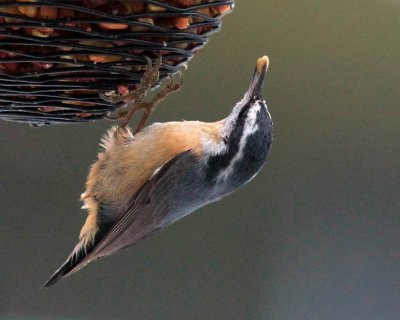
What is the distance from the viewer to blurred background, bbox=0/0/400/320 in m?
3.86

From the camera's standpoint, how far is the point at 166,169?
1776mm

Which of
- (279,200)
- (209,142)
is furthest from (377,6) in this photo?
(209,142)

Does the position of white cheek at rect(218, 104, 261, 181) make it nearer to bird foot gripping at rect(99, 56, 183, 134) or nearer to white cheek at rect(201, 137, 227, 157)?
white cheek at rect(201, 137, 227, 157)

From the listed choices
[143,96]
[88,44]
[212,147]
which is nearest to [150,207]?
[212,147]

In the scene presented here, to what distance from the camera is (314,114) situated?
3941mm

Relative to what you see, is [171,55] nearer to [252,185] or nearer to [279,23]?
[279,23]

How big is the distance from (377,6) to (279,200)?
1.12 m

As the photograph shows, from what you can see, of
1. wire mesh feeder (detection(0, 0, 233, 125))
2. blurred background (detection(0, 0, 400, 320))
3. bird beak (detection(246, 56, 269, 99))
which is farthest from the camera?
blurred background (detection(0, 0, 400, 320))

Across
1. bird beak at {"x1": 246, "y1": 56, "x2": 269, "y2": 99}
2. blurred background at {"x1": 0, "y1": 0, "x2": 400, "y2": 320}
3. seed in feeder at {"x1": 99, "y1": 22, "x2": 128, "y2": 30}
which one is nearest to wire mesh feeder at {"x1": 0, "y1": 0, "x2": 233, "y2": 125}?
seed in feeder at {"x1": 99, "y1": 22, "x2": 128, "y2": 30}

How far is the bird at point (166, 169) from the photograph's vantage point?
68.6 inches

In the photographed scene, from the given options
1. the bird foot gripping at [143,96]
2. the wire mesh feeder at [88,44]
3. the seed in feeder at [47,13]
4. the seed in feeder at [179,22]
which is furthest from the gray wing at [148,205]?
the seed in feeder at [47,13]

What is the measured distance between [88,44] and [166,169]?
51cm

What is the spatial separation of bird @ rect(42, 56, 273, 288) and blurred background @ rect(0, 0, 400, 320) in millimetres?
1962

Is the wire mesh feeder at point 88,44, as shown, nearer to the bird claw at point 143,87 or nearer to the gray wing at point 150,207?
the bird claw at point 143,87
